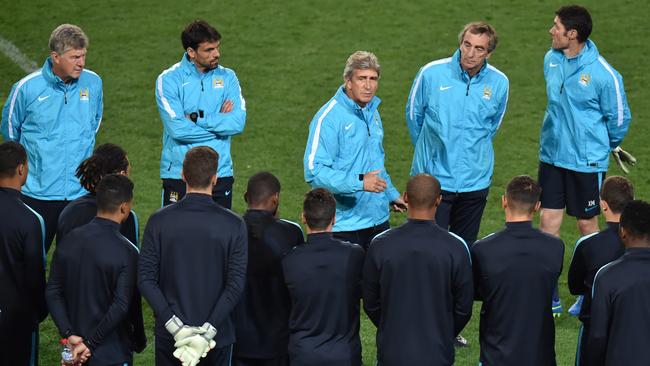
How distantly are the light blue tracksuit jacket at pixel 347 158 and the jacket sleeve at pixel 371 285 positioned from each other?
1349mm

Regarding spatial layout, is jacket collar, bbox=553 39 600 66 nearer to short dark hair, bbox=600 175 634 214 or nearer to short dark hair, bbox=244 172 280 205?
short dark hair, bbox=600 175 634 214

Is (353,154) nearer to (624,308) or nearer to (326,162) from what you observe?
(326,162)

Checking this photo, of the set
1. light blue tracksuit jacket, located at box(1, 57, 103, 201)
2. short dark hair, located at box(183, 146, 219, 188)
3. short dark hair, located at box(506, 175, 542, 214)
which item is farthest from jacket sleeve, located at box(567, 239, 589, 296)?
light blue tracksuit jacket, located at box(1, 57, 103, 201)

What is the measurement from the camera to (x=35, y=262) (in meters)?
6.04

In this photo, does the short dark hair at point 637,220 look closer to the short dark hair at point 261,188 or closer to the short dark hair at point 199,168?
the short dark hair at point 261,188

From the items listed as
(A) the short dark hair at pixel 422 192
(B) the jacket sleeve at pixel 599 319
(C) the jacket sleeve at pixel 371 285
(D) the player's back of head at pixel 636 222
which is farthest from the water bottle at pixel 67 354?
(D) the player's back of head at pixel 636 222

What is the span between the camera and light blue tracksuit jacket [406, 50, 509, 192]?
7.85 meters

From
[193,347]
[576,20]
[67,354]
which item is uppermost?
[576,20]

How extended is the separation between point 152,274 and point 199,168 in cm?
60

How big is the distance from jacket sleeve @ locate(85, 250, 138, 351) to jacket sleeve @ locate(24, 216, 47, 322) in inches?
23.1

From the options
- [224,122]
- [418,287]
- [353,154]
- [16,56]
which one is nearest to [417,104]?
[353,154]

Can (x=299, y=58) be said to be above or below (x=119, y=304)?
above

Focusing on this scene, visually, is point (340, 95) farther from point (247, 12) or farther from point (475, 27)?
point (247, 12)

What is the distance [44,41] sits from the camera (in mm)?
14914
